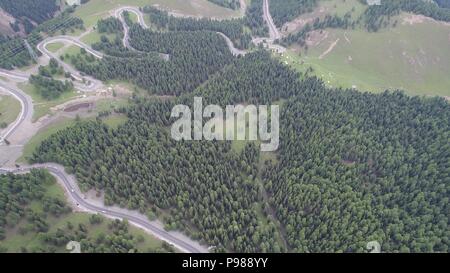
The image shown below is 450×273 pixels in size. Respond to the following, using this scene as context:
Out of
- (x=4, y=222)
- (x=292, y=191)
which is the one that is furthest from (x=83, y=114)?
(x=292, y=191)

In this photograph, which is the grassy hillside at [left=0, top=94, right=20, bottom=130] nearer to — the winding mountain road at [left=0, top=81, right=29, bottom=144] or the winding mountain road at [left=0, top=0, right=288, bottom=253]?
the winding mountain road at [left=0, top=81, right=29, bottom=144]

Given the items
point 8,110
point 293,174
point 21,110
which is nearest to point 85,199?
point 21,110

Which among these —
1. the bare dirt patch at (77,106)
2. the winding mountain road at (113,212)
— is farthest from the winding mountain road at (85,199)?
the bare dirt patch at (77,106)

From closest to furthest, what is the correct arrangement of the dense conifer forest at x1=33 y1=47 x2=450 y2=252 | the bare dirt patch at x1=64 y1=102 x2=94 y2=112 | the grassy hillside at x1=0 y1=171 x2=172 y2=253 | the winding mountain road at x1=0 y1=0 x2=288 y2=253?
the grassy hillside at x1=0 y1=171 x2=172 y2=253
the dense conifer forest at x1=33 y1=47 x2=450 y2=252
the winding mountain road at x1=0 y1=0 x2=288 y2=253
the bare dirt patch at x1=64 y1=102 x2=94 y2=112

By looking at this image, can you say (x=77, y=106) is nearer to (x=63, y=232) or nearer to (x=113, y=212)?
(x=113, y=212)

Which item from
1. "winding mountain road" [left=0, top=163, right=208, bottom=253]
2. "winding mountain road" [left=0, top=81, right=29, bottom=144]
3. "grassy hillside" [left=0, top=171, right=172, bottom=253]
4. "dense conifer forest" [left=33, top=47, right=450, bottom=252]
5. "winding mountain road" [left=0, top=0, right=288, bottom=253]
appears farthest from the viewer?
"winding mountain road" [left=0, top=81, right=29, bottom=144]

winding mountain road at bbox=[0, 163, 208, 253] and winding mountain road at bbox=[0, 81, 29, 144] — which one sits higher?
winding mountain road at bbox=[0, 81, 29, 144]

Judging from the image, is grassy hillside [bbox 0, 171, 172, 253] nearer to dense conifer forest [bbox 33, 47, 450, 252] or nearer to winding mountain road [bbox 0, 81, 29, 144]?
dense conifer forest [bbox 33, 47, 450, 252]

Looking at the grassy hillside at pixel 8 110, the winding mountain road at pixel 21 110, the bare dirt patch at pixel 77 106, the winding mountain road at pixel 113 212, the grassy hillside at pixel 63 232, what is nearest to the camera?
the grassy hillside at pixel 63 232

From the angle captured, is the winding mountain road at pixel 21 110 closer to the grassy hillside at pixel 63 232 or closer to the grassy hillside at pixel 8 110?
the grassy hillside at pixel 8 110

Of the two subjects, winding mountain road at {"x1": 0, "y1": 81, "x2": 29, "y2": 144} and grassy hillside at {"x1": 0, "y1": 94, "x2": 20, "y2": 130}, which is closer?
winding mountain road at {"x1": 0, "y1": 81, "x2": 29, "y2": 144}

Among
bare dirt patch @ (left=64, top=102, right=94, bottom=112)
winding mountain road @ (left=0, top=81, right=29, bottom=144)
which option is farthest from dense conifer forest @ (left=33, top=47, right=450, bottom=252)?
winding mountain road @ (left=0, top=81, right=29, bottom=144)

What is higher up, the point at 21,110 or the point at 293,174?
the point at 21,110
